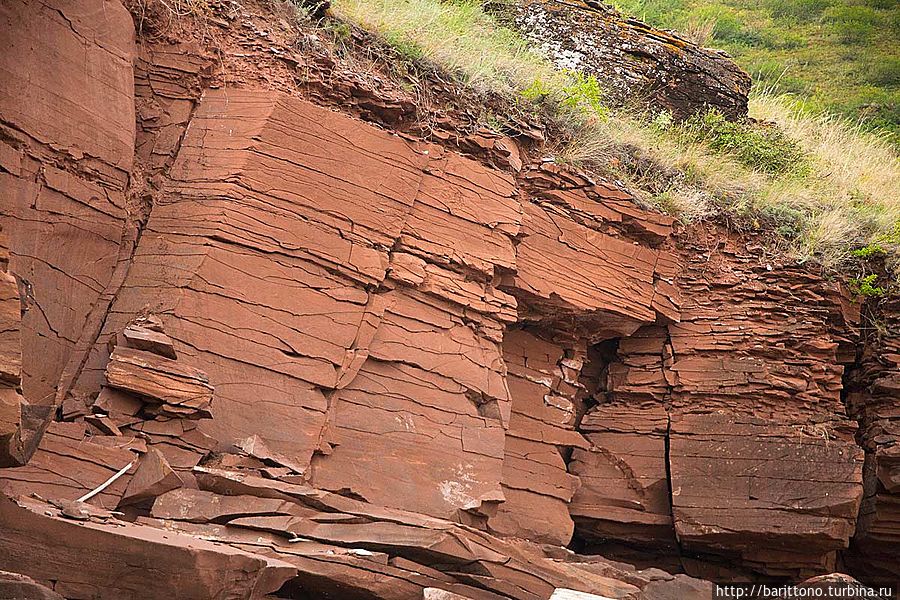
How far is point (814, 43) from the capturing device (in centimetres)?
2367

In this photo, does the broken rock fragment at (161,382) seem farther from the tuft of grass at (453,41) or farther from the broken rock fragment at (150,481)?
the tuft of grass at (453,41)

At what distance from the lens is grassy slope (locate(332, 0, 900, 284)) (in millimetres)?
10477

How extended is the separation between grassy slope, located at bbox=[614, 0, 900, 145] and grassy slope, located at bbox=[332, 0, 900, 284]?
294 inches

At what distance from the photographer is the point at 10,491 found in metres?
5.59

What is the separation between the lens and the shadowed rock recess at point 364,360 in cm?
594

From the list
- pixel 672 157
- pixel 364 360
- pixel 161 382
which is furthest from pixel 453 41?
pixel 161 382

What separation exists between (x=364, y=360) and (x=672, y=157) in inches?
230

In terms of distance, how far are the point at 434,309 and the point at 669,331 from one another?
321cm

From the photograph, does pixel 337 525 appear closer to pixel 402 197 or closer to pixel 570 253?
pixel 402 197

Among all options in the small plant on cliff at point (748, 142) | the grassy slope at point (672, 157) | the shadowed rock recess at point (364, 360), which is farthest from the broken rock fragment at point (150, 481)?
the small plant on cliff at point (748, 142)

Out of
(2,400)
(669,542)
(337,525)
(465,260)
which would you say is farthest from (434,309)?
(2,400)

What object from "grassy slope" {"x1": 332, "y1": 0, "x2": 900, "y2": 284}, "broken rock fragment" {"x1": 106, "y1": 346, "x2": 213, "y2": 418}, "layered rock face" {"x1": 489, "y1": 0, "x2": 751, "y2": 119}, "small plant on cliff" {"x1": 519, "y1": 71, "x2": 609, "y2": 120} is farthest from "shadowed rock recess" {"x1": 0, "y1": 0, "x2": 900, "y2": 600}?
"layered rock face" {"x1": 489, "y1": 0, "x2": 751, "y2": 119}

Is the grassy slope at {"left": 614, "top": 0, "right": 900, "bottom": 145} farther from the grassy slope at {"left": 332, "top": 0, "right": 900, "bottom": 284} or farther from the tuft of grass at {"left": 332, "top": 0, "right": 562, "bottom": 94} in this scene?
the tuft of grass at {"left": 332, "top": 0, "right": 562, "bottom": 94}

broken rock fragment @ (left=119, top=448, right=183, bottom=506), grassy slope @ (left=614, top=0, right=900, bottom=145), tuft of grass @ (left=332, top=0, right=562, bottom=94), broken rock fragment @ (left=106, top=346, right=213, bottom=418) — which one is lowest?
broken rock fragment @ (left=119, top=448, right=183, bottom=506)
